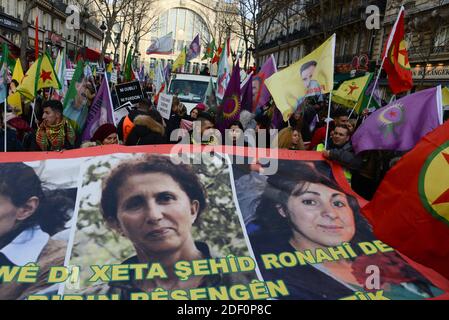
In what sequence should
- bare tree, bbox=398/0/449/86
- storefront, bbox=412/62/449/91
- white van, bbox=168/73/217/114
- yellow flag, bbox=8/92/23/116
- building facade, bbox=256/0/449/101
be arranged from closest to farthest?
yellow flag, bbox=8/92/23/116 < white van, bbox=168/73/217/114 < bare tree, bbox=398/0/449/86 < building facade, bbox=256/0/449/101 < storefront, bbox=412/62/449/91

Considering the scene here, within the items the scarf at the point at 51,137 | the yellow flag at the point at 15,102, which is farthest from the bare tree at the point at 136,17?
the scarf at the point at 51,137

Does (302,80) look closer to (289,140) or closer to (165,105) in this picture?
(289,140)

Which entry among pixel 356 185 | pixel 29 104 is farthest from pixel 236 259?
pixel 29 104

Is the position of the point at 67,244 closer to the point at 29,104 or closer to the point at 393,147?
the point at 393,147

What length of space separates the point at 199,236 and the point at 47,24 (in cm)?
4894

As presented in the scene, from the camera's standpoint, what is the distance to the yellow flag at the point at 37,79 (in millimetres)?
6551

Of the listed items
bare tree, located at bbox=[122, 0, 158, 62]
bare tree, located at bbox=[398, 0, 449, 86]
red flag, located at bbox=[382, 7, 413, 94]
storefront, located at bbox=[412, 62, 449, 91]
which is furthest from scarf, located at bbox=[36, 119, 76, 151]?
bare tree, located at bbox=[122, 0, 158, 62]

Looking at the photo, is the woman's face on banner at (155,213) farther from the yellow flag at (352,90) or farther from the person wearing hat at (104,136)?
the yellow flag at (352,90)

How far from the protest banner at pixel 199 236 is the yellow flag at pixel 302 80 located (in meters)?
1.42

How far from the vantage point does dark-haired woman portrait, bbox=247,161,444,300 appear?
100 inches

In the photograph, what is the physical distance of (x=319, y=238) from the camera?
2850 millimetres

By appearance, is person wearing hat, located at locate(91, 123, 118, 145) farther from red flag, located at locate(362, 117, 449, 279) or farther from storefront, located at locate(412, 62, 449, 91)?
storefront, located at locate(412, 62, 449, 91)

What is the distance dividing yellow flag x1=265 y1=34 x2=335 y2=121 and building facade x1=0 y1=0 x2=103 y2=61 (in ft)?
62.0

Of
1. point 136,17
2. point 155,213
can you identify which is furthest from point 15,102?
point 136,17
